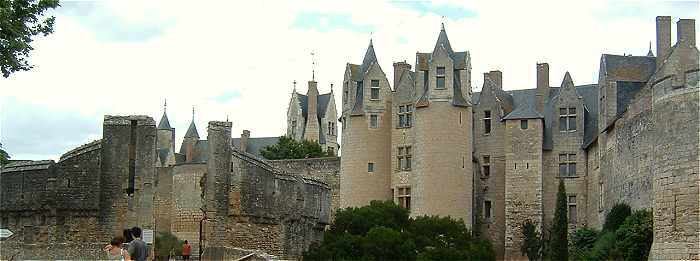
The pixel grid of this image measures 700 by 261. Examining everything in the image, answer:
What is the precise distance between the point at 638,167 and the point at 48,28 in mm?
23208

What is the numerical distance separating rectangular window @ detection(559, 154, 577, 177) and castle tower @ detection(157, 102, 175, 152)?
46.8 m

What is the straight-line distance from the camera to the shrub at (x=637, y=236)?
118 ft

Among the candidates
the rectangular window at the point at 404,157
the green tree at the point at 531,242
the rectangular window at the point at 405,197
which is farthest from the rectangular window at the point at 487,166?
the rectangular window at the point at 405,197

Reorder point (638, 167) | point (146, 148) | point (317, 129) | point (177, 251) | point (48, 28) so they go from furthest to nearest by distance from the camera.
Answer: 1. point (317, 129)
2. point (638, 167)
3. point (177, 251)
4. point (146, 148)
5. point (48, 28)

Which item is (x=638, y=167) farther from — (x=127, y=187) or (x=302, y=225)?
(x=127, y=187)

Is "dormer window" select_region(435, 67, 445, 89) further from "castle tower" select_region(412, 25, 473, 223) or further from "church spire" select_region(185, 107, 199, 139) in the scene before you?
"church spire" select_region(185, 107, 199, 139)

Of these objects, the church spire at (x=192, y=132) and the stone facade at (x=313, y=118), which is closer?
the church spire at (x=192, y=132)

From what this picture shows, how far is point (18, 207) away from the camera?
3266 centimetres

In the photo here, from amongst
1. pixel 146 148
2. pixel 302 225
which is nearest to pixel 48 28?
pixel 146 148

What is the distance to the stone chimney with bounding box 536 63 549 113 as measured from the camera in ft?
183

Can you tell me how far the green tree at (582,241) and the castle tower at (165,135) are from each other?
5062cm

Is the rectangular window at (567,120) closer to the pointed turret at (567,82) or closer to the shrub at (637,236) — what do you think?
the pointed turret at (567,82)

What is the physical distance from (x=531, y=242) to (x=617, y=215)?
9209 millimetres

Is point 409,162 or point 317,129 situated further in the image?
point 317,129
